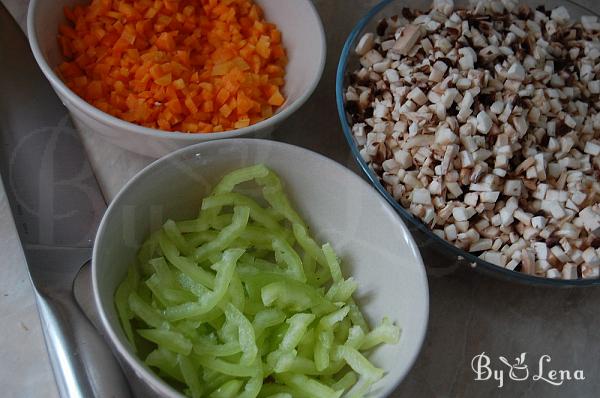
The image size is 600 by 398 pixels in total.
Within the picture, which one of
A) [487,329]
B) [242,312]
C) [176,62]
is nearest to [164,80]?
[176,62]

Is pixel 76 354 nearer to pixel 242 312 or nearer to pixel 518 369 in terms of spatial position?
pixel 242 312

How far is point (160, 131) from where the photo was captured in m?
1.10

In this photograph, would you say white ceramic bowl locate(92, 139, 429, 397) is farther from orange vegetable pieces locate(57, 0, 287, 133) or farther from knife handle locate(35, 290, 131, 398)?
orange vegetable pieces locate(57, 0, 287, 133)

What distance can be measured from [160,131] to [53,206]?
0.20 metres

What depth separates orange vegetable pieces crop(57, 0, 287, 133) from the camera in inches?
47.4

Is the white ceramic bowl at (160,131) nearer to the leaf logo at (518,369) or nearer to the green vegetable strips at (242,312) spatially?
the green vegetable strips at (242,312)

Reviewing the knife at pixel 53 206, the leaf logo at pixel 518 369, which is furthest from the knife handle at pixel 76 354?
the leaf logo at pixel 518 369

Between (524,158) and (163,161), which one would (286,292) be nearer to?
(163,161)

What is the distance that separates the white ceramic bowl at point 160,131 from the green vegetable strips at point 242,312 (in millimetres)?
105

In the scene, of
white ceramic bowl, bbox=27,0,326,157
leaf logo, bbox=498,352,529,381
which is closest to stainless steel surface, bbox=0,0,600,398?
leaf logo, bbox=498,352,529,381

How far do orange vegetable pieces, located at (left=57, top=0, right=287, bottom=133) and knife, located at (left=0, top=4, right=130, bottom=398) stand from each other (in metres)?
0.07

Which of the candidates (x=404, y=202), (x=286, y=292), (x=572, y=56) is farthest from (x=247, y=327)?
(x=572, y=56)

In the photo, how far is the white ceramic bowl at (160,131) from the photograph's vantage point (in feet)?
3.64

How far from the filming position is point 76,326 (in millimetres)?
995
